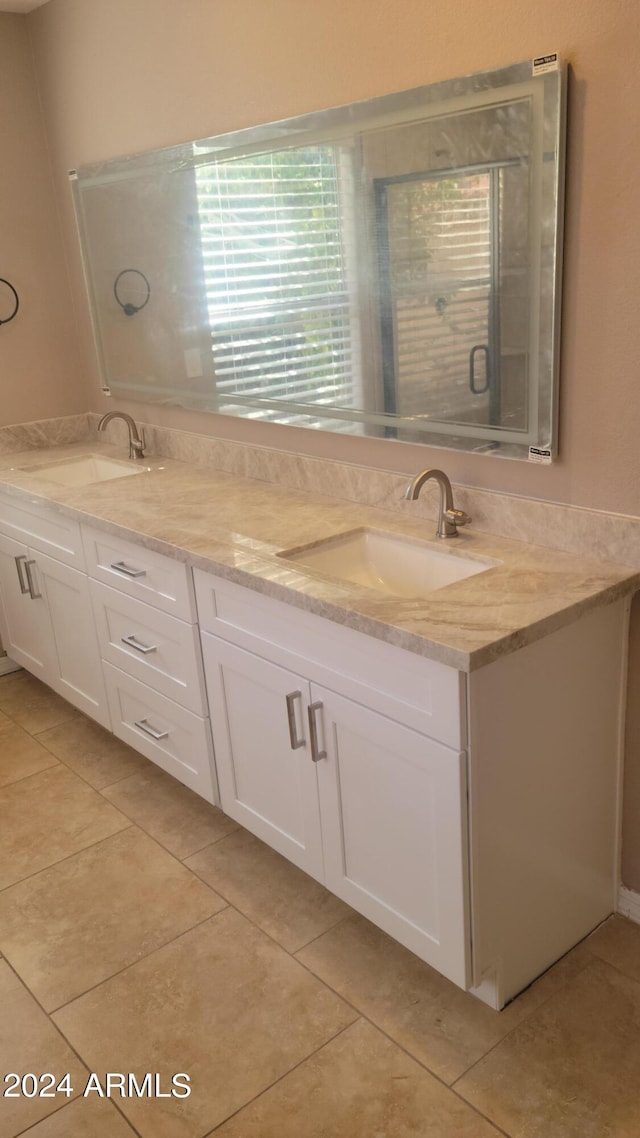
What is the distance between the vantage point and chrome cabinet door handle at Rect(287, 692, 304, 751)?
193 cm

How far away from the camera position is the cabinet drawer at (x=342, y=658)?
1578mm

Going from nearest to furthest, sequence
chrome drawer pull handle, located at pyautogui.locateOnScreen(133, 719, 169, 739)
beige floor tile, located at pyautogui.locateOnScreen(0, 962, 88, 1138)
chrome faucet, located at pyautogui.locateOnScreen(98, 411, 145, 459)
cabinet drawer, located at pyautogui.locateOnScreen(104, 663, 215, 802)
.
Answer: beige floor tile, located at pyautogui.locateOnScreen(0, 962, 88, 1138)
cabinet drawer, located at pyautogui.locateOnScreen(104, 663, 215, 802)
chrome drawer pull handle, located at pyautogui.locateOnScreen(133, 719, 169, 739)
chrome faucet, located at pyautogui.locateOnScreen(98, 411, 145, 459)

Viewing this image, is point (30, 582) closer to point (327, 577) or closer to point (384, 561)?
point (384, 561)

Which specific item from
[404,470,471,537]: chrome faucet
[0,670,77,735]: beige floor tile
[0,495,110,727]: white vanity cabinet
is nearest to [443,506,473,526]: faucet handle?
[404,470,471,537]: chrome faucet

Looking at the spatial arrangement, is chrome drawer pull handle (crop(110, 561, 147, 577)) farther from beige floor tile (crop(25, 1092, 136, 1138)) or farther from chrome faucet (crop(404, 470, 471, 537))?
beige floor tile (crop(25, 1092, 136, 1138))

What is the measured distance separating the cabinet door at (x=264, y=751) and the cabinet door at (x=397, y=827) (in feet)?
0.20

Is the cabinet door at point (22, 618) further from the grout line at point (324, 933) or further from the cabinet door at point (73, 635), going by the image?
the grout line at point (324, 933)

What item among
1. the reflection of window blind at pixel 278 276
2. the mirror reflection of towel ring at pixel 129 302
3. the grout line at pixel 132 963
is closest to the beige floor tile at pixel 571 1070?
the grout line at pixel 132 963

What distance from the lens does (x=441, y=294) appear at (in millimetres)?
2002

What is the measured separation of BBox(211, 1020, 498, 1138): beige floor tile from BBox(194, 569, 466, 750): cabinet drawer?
67cm

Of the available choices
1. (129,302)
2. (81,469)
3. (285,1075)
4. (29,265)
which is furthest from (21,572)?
(285,1075)

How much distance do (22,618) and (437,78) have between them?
2.25 m

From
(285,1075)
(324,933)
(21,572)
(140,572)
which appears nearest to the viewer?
(285,1075)

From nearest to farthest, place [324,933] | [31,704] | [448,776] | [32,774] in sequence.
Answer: [448,776], [324,933], [32,774], [31,704]
